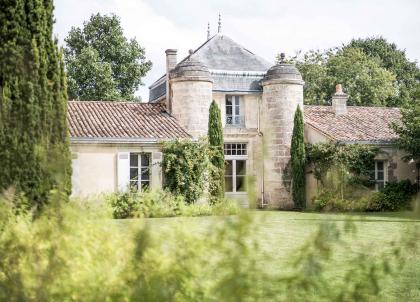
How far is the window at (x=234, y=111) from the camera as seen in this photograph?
26344mm

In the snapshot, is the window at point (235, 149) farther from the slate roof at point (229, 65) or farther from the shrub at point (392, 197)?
the shrub at point (392, 197)

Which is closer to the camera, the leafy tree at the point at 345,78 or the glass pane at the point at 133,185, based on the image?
the glass pane at the point at 133,185

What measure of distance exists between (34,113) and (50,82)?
2.96 ft

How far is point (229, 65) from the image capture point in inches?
1059

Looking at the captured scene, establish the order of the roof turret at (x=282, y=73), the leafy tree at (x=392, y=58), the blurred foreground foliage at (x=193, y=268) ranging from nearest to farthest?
the blurred foreground foliage at (x=193, y=268)
the roof turret at (x=282, y=73)
the leafy tree at (x=392, y=58)

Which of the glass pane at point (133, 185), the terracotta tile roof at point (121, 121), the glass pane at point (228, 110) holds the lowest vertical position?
the glass pane at point (133, 185)

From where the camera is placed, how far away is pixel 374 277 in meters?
2.84

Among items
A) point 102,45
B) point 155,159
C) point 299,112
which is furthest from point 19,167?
point 102,45

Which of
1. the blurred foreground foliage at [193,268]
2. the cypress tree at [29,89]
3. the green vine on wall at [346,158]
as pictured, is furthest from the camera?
the green vine on wall at [346,158]

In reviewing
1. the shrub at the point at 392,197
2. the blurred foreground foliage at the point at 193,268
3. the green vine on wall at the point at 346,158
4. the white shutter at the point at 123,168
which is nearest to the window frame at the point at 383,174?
the green vine on wall at the point at 346,158

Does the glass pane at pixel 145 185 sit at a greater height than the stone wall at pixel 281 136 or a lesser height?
lesser

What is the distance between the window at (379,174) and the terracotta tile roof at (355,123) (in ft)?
3.37

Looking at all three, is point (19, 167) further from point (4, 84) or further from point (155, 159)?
point (155, 159)

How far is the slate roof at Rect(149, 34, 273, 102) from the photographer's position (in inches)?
1038
